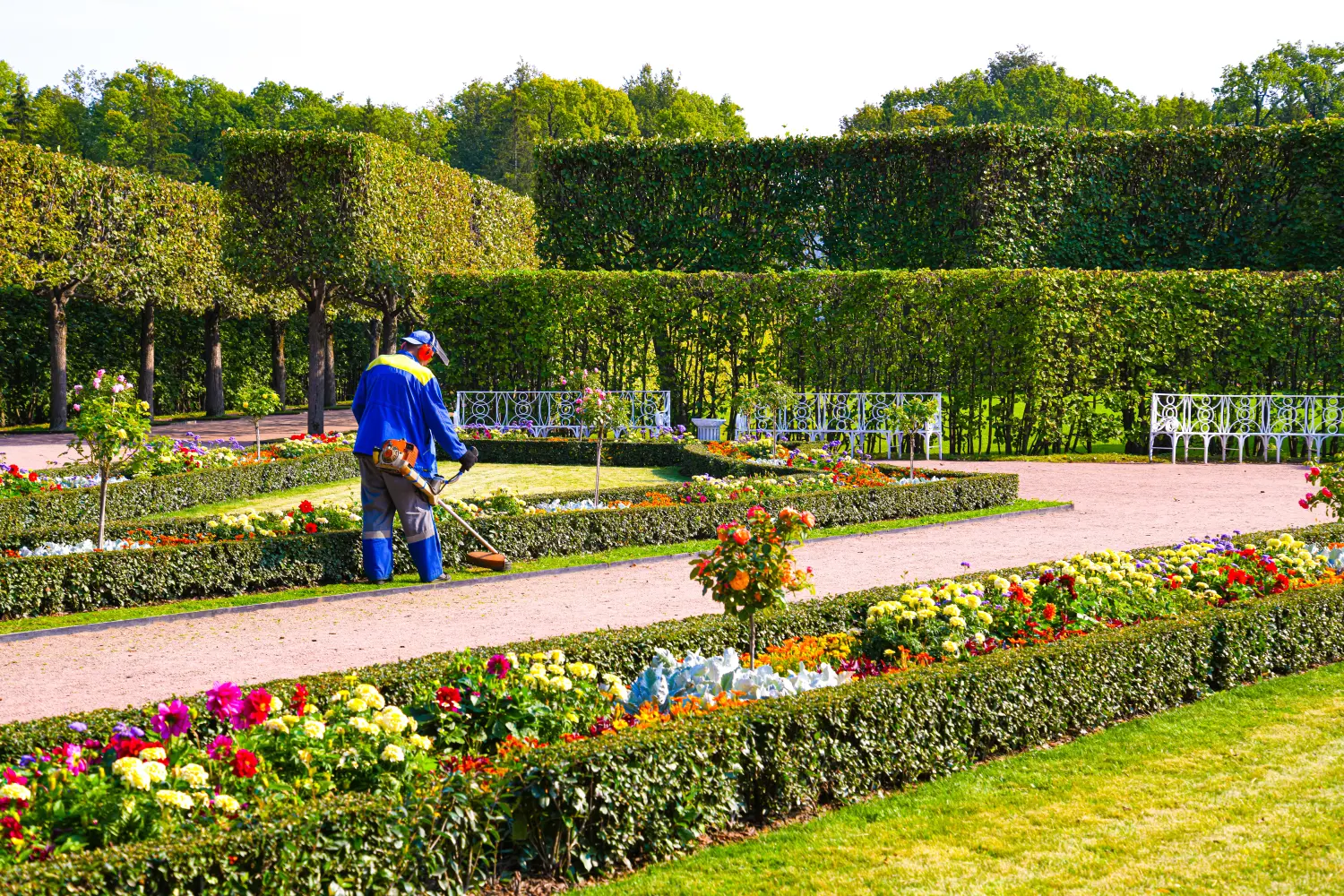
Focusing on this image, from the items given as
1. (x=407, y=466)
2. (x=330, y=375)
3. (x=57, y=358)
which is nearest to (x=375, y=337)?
(x=330, y=375)

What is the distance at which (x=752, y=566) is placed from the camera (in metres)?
5.27

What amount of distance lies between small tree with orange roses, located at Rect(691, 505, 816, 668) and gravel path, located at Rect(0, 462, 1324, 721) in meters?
2.21

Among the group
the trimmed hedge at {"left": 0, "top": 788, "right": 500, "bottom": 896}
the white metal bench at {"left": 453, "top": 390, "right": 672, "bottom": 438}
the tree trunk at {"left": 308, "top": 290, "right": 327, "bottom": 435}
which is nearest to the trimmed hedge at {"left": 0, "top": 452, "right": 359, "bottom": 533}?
the white metal bench at {"left": 453, "top": 390, "right": 672, "bottom": 438}

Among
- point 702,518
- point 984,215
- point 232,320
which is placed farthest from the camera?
point 232,320

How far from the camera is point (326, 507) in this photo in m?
9.76

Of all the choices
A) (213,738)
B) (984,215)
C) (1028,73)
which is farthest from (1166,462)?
(1028,73)

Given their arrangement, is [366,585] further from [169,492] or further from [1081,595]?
[1081,595]

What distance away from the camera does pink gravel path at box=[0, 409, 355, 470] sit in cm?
1903

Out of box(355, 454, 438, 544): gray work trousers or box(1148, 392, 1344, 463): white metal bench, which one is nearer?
box(355, 454, 438, 544): gray work trousers

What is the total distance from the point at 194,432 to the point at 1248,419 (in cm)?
2018

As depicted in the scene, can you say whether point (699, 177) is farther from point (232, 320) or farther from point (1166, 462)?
point (232, 320)

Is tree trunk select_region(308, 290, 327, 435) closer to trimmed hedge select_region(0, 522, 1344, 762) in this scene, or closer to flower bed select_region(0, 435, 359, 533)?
flower bed select_region(0, 435, 359, 533)

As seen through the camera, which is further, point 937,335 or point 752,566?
point 937,335

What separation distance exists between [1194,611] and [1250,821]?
2173mm
